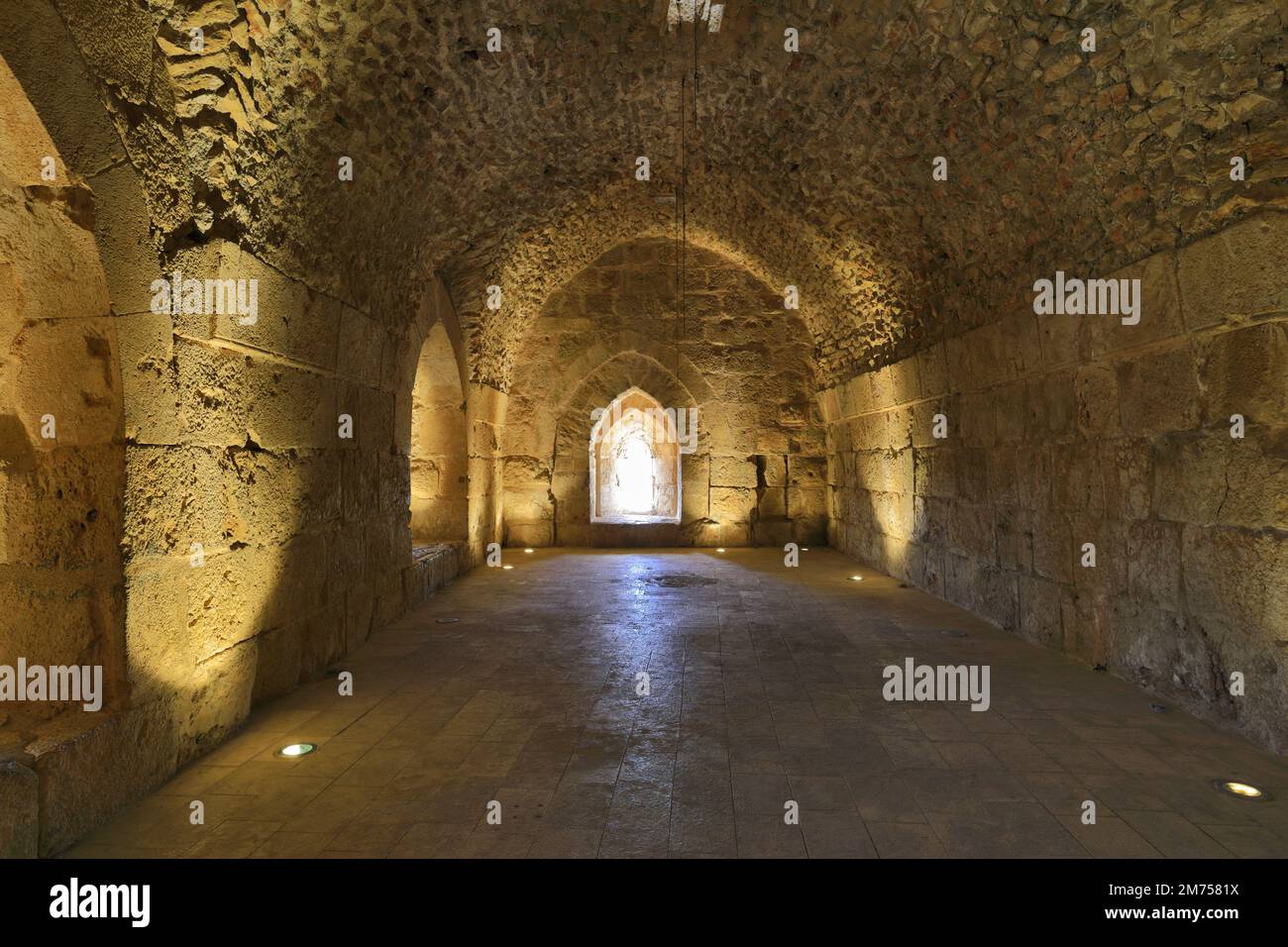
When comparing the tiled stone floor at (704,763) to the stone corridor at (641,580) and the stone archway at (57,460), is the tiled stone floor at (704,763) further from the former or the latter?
the stone archway at (57,460)

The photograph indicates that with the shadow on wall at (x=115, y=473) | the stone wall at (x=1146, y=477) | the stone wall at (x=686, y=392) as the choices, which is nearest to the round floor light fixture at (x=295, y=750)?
the shadow on wall at (x=115, y=473)

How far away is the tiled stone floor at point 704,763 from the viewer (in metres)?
2.27

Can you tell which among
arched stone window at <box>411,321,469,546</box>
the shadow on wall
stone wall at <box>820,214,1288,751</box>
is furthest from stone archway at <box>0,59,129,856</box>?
arched stone window at <box>411,321,469,546</box>

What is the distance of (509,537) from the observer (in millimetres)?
9625

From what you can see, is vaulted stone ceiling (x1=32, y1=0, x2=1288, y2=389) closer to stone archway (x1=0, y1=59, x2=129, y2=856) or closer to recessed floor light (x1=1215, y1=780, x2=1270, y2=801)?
stone archway (x1=0, y1=59, x2=129, y2=856)

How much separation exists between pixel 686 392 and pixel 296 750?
23.8ft

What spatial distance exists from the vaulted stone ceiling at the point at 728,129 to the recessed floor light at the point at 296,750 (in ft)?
6.88

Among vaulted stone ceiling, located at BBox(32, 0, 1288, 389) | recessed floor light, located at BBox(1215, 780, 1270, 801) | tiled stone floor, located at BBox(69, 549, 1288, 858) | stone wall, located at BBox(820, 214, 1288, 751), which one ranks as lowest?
recessed floor light, located at BBox(1215, 780, 1270, 801)

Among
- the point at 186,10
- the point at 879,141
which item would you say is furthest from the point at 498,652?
the point at 879,141

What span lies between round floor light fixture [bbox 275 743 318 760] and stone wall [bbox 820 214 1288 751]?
4.00 meters

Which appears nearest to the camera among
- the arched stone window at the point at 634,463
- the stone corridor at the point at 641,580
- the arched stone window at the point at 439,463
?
the stone corridor at the point at 641,580

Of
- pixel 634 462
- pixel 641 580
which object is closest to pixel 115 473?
pixel 641 580

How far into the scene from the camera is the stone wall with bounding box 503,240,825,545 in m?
9.43
